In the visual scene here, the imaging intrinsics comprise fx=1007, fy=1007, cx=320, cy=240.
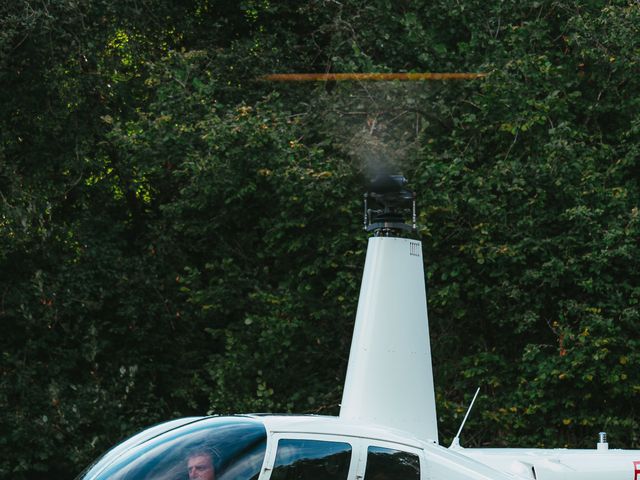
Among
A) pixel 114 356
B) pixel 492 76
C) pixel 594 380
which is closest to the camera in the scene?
pixel 594 380

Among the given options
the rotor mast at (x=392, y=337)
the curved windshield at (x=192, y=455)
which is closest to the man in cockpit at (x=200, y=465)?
the curved windshield at (x=192, y=455)

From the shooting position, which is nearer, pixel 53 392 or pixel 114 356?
pixel 53 392

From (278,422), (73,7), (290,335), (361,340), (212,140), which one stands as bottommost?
(278,422)

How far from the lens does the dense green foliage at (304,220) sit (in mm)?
11141

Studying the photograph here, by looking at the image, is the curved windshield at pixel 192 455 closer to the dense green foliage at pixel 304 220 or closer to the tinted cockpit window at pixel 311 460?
the tinted cockpit window at pixel 311 460

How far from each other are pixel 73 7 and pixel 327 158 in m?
3.51

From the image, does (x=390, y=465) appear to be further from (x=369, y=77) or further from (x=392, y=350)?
(x=369, y=77)

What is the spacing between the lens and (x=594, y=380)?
10.9 metres

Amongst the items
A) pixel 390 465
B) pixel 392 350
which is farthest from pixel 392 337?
pixel 390 465

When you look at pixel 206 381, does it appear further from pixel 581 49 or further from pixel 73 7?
pixel 581 49

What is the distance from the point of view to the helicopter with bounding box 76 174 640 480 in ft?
16.6

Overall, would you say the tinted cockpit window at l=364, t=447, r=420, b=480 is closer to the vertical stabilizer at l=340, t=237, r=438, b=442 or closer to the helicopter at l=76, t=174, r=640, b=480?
the helicopter at l=76, t=174, r=640, b=480

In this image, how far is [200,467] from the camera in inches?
197

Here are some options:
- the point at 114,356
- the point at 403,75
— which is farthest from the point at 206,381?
the point at 403,75
